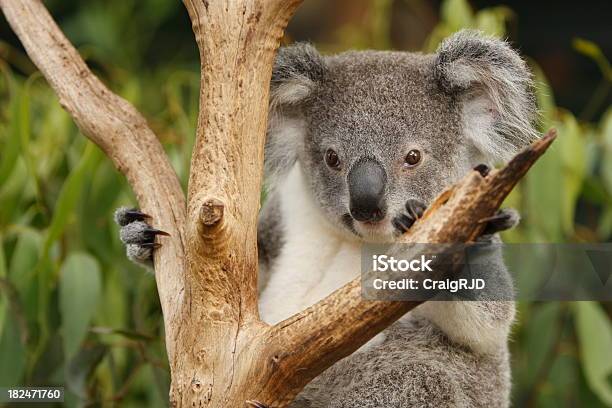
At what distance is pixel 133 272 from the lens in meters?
2.56

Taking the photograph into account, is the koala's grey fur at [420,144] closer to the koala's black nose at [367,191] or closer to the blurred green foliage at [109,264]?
the koala's black nose at [367,191]

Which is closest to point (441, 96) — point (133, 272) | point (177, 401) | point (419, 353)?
point (419, 353)

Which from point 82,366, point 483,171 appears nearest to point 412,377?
point 483,171

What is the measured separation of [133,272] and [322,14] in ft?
9.15

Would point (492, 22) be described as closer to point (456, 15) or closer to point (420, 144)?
point (456, 15)

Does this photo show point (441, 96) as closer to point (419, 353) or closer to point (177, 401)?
point (419, 353)

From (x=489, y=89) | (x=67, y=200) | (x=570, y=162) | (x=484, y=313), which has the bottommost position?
(x=484, y=313)

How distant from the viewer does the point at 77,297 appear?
7.33 ft

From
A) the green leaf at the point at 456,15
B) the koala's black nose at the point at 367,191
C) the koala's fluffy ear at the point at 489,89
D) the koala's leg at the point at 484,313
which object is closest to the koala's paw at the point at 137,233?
the koala's black nose at the point at 367,191

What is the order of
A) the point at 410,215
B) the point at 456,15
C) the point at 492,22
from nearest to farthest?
1. the point at 410,215
2. the point at 492,22
3. the point at 456,15

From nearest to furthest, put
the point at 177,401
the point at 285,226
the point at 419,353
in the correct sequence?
1. the point at 177,401
2. the point at 419,353
3. the point at 285,226

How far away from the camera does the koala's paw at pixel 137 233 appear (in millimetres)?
1665

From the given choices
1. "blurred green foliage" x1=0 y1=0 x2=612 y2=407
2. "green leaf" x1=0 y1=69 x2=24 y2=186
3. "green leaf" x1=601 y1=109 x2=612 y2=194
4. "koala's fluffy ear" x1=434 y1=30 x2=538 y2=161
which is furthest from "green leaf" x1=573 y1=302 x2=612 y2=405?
"green leaf" x1=0 y1=69 x2=24 y2=186

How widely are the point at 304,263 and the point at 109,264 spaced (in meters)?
0.70
